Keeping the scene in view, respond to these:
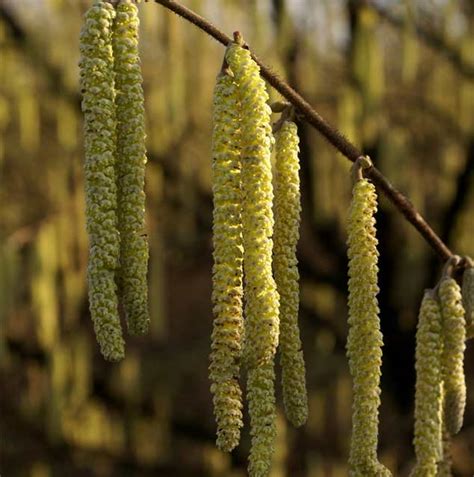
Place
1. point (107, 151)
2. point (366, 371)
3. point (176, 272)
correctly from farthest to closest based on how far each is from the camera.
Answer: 1. point (176, 272)
2. point (366, 371)
3. point (107, 151)

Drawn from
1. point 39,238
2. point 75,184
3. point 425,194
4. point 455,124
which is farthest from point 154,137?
point 425,194

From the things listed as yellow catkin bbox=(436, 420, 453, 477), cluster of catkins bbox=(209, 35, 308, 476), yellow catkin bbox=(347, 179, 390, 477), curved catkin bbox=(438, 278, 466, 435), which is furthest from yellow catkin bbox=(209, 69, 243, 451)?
yellow catkin bbox=(436, 420, 453, 477)

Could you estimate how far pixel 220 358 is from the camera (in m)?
0.83

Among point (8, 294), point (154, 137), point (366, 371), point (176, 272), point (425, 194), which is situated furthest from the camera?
point (176, 272)

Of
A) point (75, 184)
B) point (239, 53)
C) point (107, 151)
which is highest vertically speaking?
point (75, 184)

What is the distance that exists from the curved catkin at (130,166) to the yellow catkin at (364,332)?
21cm

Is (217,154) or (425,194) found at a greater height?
(425,194)

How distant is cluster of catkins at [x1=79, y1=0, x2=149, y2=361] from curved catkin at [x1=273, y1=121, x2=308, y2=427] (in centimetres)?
15

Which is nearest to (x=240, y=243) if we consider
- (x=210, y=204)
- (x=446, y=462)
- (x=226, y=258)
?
(x=226, y=258)

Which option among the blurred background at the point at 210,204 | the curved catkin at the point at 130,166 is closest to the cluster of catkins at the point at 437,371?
the curved catkin at the point at 130,166

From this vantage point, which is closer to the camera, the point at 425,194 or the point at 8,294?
the point at 8,294

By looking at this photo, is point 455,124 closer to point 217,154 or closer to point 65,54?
point 65,54

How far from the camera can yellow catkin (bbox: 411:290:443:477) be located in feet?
3.07

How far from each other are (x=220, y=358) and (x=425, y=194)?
420 centimetres
